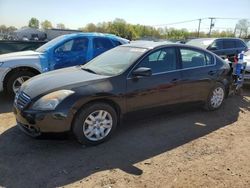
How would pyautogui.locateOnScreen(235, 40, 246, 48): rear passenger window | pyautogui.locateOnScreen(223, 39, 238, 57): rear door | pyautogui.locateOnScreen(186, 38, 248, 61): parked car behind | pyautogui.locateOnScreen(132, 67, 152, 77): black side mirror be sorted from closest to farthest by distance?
pyautogui.locateOnScreen(132, 67, 152, 77): black side mirror < pyautogui.locateOnScreen(186, 38, 248, 61): parked car behind < pyautogui.locateOnScreen(223, 39, 238, 57): rear door < pyautogui.locateOnScreen(235, 40, 246, 48): rear passenger window

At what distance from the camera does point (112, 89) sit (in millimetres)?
4277

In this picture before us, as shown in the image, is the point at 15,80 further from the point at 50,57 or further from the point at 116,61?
the point at 116,61

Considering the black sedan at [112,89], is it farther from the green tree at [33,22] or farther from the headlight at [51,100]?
the green tree at [33,22]

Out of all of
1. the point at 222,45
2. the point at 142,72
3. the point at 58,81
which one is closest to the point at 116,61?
the point at 142,72

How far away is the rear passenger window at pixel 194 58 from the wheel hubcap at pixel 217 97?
2.12 ft

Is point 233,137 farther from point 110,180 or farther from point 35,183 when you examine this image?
point 35,183

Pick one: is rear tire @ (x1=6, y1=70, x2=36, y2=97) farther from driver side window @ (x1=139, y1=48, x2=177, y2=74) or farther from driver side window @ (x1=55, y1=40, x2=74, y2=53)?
driver side window @ (x1=139, y1=48, x2=177, y2=74)

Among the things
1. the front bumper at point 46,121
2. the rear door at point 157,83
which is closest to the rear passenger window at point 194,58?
the rear door at point 157,83

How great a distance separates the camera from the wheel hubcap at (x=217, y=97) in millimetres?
6018

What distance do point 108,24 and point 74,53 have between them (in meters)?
92.6

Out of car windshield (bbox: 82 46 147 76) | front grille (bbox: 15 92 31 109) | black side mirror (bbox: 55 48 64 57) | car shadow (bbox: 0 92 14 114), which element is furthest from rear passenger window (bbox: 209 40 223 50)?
front grille (bbox: 15 92 31 109)

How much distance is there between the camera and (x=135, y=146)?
14.2 feet

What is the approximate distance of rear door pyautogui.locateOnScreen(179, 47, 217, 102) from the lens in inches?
209

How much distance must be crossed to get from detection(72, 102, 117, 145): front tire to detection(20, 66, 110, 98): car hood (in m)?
0.42
